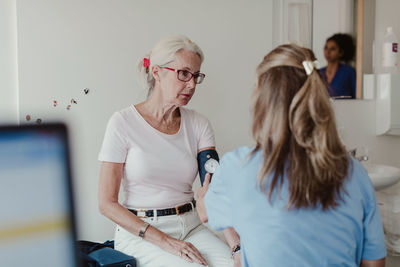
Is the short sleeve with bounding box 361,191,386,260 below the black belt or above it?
above

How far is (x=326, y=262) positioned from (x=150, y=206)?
823 mm

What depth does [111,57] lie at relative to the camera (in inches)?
89.6

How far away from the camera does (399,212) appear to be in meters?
2.29

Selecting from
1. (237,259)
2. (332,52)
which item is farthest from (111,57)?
(332,52)

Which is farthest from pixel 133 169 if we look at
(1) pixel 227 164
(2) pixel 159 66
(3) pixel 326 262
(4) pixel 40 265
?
(4) pixel 40 265

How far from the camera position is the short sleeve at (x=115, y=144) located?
1.62 metres

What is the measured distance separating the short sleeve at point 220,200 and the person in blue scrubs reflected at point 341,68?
1.81m

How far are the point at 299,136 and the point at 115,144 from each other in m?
0.85

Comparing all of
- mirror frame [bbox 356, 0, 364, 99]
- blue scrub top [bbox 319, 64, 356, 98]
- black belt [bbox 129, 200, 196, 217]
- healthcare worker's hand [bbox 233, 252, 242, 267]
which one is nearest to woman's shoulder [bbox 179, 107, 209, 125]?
black belt [bbox 129, 200, 196, 217]

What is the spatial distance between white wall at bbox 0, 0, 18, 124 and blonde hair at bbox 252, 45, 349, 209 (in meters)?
1.46

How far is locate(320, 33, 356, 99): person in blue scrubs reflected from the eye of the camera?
2.75 meters

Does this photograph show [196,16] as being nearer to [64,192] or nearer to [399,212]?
[399,212]

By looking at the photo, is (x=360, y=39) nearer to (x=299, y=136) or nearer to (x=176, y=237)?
(x=176, y=237)

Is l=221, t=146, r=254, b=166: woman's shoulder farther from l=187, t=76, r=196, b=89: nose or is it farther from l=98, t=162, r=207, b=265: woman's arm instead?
l=187, t=76, r=196, b=89: nose
